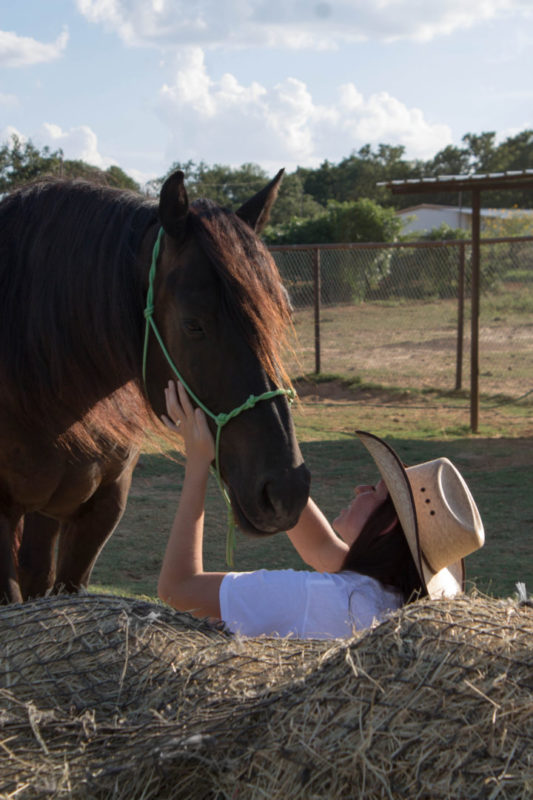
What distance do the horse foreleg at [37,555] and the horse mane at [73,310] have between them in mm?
729

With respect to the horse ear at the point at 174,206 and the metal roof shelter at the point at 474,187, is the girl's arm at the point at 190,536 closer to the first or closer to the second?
the horse ear at the point at 174,206

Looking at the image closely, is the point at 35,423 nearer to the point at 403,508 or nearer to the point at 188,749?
the point at 403,508

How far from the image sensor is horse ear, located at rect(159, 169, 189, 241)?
6.37 feet

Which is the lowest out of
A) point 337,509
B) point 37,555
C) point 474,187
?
point 337,509

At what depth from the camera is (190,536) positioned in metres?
2.06

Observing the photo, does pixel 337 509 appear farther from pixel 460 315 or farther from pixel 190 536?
pixel 460 315

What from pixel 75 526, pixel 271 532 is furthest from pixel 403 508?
pixel 75 526

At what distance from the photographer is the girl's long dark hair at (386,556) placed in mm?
2043

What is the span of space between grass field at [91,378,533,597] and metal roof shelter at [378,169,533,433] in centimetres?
64

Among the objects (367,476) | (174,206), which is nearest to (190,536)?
(174,206)

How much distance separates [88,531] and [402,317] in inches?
496

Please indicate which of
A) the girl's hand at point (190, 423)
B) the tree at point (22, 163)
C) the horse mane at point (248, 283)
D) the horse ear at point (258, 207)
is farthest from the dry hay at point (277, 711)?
the tree at point (22, 163)

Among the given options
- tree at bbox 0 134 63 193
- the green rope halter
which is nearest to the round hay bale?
the green rope halter

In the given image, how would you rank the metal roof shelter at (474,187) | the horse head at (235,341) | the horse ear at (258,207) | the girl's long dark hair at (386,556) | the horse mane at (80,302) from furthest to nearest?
the metal roof shelter at (474,187)
the horse ear at (258,207)
the horse mane at (80,302)
the girl's long dark hair at (386,556)
the horse head at (235,341)
